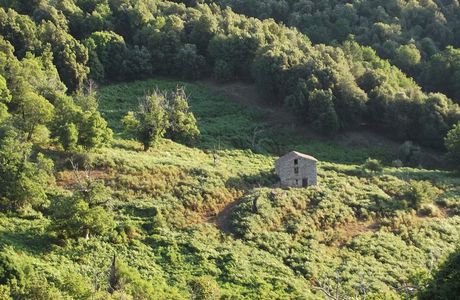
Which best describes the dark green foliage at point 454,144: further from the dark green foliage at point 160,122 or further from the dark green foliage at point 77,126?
the dark green foliage at point 77,126

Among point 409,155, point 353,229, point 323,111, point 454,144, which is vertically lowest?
point 353,229

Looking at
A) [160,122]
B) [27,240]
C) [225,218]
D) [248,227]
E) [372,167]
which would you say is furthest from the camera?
[372,167]

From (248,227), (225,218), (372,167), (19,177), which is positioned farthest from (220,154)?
(19,177)

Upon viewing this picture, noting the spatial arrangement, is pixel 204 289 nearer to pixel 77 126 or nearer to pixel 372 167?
pixel 77 126

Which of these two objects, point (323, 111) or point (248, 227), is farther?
point (323, 111)

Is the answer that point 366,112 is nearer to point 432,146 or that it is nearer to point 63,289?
point 432,146

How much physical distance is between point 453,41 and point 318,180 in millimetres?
60369

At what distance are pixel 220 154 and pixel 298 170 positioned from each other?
10613mm

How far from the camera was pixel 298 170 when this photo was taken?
2298 inches

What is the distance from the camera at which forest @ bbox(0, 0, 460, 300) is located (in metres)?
42.3

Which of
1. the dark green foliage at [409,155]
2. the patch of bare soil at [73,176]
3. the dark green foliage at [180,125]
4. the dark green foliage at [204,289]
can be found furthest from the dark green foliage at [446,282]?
the dark green foliage at [409,155]

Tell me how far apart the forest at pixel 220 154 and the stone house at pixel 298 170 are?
3.72 feet

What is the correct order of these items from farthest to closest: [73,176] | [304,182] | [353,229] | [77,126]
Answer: [304,182] → [353,229] → [77,126] → [73,176]

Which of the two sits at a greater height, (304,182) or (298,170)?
→ (298,170)
